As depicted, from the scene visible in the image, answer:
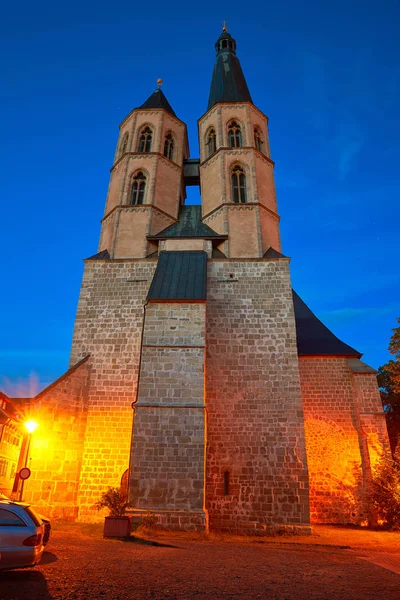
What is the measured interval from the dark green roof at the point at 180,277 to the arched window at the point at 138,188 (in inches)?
153

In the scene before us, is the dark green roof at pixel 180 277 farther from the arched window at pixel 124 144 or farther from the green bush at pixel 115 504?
the arched window at pixel 124 144

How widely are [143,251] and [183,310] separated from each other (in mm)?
4934

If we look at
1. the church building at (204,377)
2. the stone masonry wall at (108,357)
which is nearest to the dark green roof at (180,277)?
the church building at (204,377)

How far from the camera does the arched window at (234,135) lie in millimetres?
20062

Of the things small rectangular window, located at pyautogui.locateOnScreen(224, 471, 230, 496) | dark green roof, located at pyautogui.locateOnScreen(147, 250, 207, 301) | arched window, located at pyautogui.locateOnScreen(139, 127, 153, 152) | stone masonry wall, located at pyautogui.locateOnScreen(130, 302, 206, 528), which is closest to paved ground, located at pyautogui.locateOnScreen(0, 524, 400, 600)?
stone masonry wall, located at pyautogui.locateOnScreen(130, 302, 206, 528)

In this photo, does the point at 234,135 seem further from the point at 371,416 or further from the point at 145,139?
the point at 371,416

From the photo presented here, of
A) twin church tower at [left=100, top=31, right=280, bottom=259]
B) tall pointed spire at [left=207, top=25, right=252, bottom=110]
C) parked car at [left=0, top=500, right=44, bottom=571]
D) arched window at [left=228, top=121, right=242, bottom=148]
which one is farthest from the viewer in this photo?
tall pointed spire at [left=207, top=25, right=252, bottom=110]

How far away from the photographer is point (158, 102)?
73.2 ft

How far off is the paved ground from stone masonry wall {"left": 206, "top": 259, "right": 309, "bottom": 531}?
2.76 meters

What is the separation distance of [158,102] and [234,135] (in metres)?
5.33

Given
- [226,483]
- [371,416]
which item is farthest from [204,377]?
[371,416]

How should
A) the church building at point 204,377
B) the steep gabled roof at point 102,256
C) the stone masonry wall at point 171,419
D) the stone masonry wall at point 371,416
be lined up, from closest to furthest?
the stone masonry wall at point 171,419, the church building at point 204,377, the stone masonry wall at point 371,416, the steep gabled roof at point 102,256

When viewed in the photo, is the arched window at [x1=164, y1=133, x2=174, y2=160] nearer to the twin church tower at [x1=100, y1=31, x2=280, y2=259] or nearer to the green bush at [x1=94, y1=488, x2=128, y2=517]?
the twin church tower at [x1=100, y1=31, x2=280, y2=259]

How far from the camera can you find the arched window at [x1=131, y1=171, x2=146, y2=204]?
1888 centimetres
